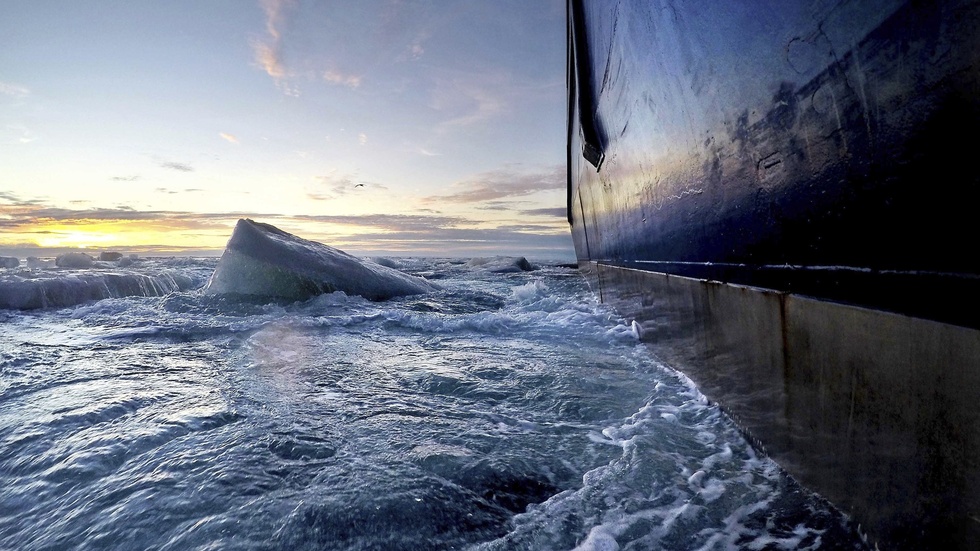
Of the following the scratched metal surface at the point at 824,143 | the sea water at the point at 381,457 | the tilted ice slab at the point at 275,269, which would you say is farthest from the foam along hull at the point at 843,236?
the tilted ice slab at the point at 275,269

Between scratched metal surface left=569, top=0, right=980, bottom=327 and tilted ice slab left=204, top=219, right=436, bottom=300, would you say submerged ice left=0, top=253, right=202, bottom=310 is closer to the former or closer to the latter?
tilted ice slab left=204, top=219, right=436, bottom=300

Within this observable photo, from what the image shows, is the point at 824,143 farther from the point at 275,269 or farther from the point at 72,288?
the point at 72,288

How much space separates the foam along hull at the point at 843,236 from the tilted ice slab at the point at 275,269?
5.95 metres

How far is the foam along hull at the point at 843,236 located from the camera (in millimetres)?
815

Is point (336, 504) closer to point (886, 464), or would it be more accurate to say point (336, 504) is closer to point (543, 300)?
point (886, 464)

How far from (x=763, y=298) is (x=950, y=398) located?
0.73 metres

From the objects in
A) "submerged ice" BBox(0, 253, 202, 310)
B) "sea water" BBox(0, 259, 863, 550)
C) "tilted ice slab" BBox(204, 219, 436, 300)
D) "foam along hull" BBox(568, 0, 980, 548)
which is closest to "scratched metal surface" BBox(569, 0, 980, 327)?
"foam along hull" BBox(568, 0, 980, 548)

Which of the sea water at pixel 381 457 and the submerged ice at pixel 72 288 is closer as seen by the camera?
the sea water at pixel 381 457

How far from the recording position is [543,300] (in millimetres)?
7457

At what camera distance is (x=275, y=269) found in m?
6.61

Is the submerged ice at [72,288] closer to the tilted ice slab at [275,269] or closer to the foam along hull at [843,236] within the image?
the tilted ice slab at [275,269]

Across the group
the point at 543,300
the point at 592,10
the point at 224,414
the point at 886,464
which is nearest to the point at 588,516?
the point at 886,464

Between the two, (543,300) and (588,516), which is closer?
(588,516)

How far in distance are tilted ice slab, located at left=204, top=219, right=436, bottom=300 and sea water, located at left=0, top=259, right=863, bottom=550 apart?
3.13m
